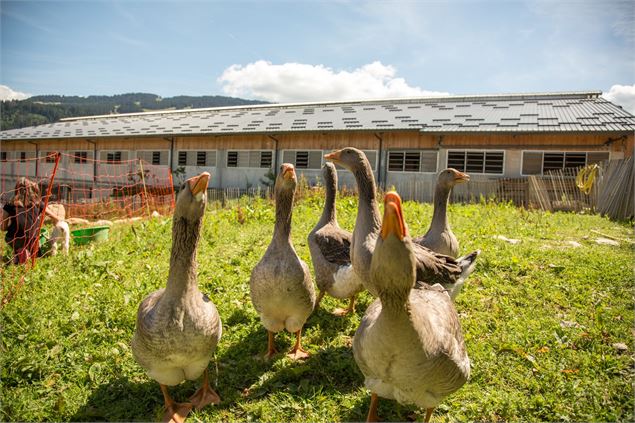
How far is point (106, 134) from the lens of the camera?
1106 inches

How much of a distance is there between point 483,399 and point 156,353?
2.79m

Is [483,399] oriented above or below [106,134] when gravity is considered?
below

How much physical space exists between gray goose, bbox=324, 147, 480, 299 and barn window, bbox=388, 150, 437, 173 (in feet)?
50.8

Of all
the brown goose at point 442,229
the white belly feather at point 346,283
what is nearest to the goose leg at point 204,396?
the white belly feather at point 346,283

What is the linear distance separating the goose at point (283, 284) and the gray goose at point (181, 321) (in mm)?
707

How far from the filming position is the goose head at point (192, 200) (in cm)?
290

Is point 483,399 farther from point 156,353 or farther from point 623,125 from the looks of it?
point 623,125

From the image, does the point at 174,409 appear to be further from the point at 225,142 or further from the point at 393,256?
the point at 225,142

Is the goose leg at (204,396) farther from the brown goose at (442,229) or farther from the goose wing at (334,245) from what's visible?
the brown goose at (442,229)

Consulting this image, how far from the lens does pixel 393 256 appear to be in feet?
7.45

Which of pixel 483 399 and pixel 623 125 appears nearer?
pixel 483 399

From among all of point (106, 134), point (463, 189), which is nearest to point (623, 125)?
point (463, 189)

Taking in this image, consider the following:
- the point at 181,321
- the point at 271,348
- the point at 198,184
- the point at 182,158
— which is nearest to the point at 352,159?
the point at 198,184

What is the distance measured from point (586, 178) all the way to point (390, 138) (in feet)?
28.7
